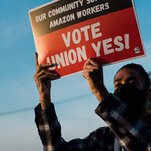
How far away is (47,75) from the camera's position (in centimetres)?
207

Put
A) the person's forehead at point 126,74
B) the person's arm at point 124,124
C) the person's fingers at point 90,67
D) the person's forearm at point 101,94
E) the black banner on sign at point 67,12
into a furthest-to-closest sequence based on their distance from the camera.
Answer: the person's forehead at point 126,74 → the black banner on sign at point 67,12 → the person's fingers at point 90,67 → the person's forearm at point 101,94 → the person's arm at point 124,124

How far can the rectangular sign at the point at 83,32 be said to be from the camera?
1.91 metres

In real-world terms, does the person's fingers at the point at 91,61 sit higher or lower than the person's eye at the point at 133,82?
higher

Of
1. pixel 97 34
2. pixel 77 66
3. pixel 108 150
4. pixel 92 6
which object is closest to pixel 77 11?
pixel 92 6

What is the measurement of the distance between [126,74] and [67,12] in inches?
29.0

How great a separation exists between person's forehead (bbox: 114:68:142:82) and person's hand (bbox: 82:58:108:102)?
1.34 ft

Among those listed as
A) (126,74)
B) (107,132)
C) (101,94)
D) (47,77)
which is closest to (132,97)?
(101,94)

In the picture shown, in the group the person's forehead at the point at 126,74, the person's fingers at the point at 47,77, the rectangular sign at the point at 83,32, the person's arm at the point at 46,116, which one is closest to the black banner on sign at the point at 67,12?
the rectangular sign at the point at 83,32

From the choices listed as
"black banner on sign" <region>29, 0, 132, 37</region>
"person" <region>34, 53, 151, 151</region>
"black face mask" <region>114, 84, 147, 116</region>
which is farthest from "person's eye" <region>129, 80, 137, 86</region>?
"black banner on sign" <region>29, 0, 132, 37</region>

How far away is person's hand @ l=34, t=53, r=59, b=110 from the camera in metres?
2.04

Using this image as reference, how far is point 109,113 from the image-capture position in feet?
5.24

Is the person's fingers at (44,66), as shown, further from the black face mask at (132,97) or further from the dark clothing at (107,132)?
the black face mask at (132,97)

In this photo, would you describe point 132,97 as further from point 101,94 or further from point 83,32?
point 83,32

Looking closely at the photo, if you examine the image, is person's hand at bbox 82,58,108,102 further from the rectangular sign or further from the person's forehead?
the person's forehead
